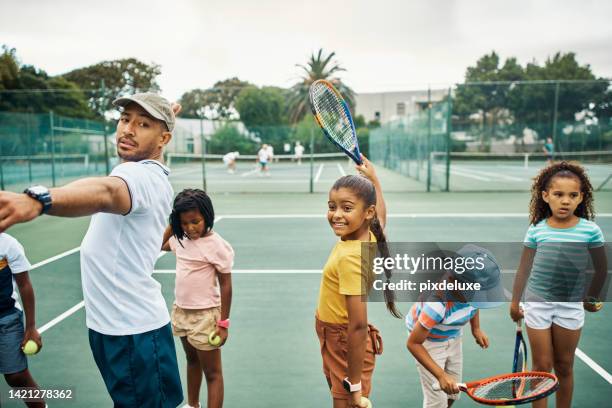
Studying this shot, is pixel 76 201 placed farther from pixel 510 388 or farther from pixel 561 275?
pixel 561 275

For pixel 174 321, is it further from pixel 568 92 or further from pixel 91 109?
pixel 91 109

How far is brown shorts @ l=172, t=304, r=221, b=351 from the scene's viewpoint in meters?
2.74

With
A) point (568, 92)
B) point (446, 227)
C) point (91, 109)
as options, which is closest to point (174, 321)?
point (446, 227)

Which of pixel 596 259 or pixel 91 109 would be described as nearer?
pixel 596 259

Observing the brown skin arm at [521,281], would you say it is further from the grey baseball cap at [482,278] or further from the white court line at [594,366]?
the white court line at [594,366]

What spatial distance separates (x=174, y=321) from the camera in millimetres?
2812

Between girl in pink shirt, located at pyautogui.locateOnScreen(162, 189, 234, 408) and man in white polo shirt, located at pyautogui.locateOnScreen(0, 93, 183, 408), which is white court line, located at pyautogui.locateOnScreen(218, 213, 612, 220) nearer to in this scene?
girl in pink shirt, located at pyautogui.locateOnScreen(162, 189, 234, 408)

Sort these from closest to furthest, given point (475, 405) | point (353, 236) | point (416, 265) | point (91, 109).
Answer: point (353, 236) → point (416, 265) → point (475, 405) → point (91, 109)

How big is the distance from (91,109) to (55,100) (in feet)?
27.2

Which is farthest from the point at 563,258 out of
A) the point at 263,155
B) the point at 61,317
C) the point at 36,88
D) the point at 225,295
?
the point at 36,88

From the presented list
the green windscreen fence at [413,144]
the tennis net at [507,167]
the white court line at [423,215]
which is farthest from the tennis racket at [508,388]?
the green windscreen fence at [413,144]

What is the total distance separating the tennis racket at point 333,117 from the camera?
3.07 metres

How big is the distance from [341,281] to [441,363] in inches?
33.1

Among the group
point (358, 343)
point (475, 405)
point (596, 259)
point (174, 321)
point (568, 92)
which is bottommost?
point (475, 405)
